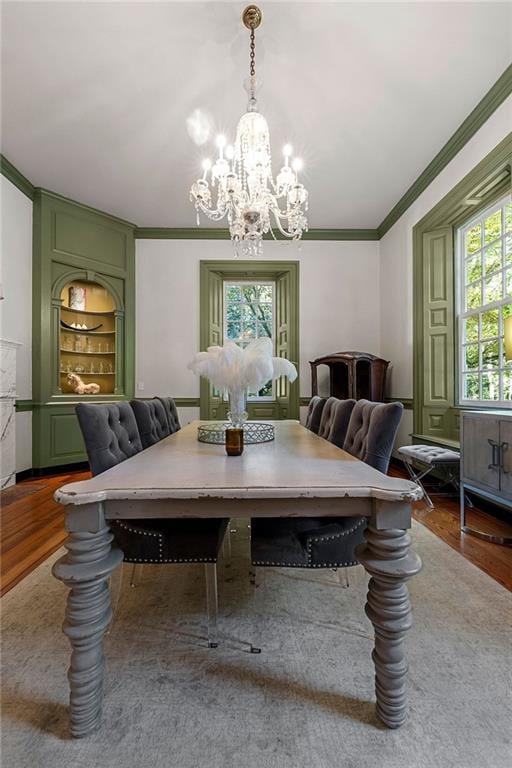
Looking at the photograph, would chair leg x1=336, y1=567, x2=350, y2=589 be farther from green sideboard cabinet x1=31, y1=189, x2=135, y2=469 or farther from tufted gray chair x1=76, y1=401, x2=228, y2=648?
green sideboard cabinet x1=31, y1=189, x2=135, y2=469

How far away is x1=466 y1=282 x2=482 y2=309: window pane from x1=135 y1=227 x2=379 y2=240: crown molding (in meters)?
2.01

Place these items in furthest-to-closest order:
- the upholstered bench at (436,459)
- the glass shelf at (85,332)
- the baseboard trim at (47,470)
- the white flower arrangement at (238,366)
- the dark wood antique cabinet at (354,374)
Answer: the glass shelf at (85,332) → the dark wood antique cabinet at (354,374) → the baseboard trim at (47,470) → the upholstered bench at (436,459) → the white flower arrangement at (238,366)

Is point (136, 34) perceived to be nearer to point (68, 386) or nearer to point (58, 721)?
point (58, 721)

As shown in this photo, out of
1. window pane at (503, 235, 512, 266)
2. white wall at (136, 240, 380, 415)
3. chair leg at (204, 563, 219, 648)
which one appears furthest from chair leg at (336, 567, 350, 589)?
white wall at (136, 240, 380, 415)

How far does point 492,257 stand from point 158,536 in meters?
3.51

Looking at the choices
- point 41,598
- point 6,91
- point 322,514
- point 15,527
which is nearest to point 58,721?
point 41,598

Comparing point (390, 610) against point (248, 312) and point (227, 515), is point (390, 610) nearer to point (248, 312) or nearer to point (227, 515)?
point (227, 515)

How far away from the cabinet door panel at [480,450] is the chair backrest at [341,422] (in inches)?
38.2

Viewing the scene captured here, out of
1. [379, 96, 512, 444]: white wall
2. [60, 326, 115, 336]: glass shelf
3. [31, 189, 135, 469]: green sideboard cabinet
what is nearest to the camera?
[379, 96, 512, 444]: white wall

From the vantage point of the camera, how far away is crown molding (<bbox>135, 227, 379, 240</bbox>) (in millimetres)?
5090

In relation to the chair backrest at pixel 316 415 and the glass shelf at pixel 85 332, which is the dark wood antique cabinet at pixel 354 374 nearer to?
the chair backrest at pixel 316 415

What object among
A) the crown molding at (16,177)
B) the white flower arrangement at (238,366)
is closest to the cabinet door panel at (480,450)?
the white flower arrangement at (238,366)

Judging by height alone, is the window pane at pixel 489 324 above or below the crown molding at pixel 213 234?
below

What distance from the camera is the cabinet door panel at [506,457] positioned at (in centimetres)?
214
